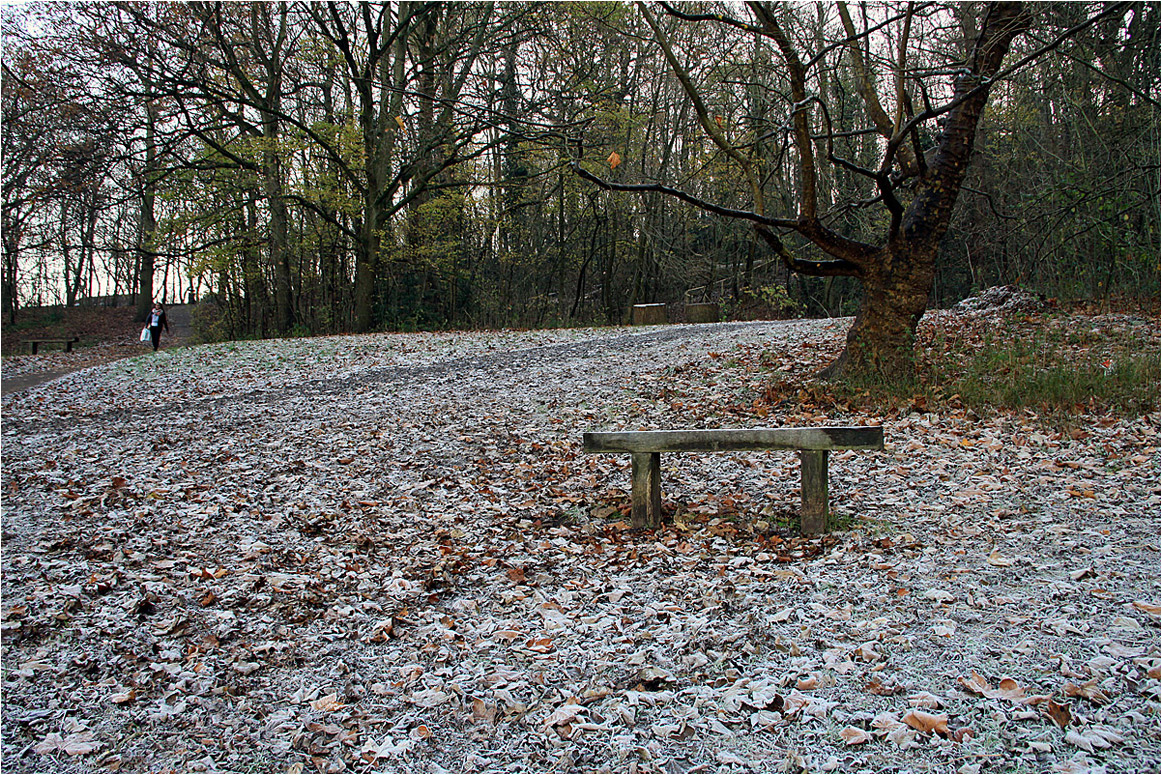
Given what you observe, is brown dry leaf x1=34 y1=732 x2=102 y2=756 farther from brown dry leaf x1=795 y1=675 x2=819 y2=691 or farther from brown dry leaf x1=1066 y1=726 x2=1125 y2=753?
brown dry leaf x1=1066 y1=726 x2=1125 y2=753

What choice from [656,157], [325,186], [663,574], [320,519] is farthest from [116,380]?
[656,157]

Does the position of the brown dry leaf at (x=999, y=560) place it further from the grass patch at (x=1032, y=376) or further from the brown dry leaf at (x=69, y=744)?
the brown dry leaf at (x=69, y=744)

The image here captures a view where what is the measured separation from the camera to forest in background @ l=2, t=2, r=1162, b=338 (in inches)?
421

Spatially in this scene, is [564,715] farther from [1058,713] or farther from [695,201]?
[695,201]

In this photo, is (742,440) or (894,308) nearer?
(742,440)

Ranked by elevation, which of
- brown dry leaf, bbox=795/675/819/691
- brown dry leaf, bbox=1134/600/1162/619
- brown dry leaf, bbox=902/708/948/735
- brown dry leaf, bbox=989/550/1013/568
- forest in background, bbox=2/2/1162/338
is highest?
forest in background, bbox=2/2/1162/338

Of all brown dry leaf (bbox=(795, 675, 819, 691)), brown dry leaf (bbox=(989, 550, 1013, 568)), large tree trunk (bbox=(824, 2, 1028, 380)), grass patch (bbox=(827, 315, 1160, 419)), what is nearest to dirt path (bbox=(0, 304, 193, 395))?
large tree trunk (bbox=(824, 2, 1028, 380))

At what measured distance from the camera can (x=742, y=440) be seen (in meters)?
4.35

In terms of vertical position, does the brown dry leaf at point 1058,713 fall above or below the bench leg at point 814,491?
below

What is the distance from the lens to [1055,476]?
5.07m

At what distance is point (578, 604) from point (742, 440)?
1.36m

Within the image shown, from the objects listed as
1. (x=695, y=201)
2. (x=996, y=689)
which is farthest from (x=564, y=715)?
(x=695, y=201)

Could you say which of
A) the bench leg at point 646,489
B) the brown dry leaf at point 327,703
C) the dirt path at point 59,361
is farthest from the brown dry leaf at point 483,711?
the dirt path at point 59,361

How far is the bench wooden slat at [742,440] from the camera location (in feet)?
13.7
